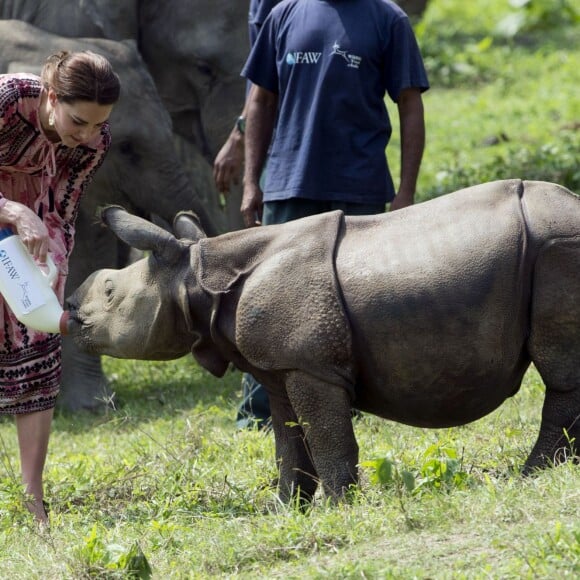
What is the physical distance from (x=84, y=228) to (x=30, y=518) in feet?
12.1

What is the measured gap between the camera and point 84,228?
898 centimetres

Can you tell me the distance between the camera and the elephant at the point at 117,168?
860cm

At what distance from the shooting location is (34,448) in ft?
18.6

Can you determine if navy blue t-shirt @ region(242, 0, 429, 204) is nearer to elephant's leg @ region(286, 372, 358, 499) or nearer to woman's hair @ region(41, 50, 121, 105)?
woman's hair @ region(41, 50, 121, 105)

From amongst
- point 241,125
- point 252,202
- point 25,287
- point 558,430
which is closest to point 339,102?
point 252,202

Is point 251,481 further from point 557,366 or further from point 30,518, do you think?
point 557,366

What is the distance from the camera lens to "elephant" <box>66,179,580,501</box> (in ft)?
16.2

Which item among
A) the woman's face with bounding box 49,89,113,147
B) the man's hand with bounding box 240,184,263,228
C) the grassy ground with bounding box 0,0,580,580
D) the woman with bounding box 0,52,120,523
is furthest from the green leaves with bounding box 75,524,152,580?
the man's hand with bounding box 240,184,263,228

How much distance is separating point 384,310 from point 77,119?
1.34 meters

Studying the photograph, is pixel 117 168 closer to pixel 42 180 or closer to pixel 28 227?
pixel 42 180

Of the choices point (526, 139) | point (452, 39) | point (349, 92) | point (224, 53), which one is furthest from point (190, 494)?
point (452, 39)

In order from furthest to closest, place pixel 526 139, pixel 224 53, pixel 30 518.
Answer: pixel 526 139 → pixel 224 53 → pixel 30 518

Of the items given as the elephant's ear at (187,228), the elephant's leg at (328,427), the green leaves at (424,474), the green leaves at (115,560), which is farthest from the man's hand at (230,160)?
the green leaves at (115,560)

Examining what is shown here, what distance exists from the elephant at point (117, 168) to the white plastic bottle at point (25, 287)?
337 centimetres
